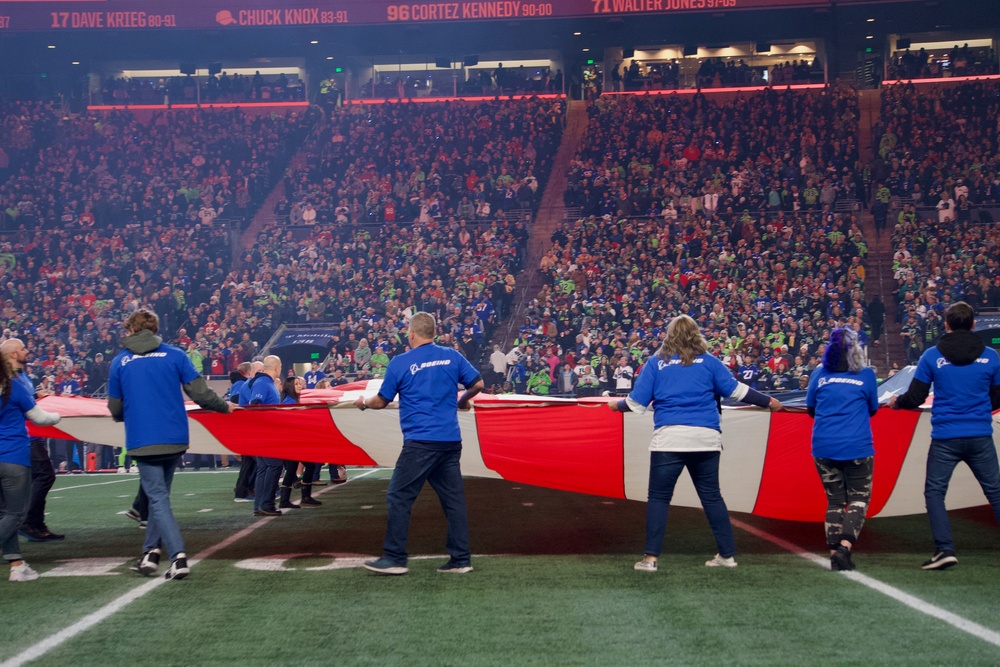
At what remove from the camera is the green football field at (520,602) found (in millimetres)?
4195

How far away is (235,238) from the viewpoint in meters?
27.8

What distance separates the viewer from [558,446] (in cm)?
720

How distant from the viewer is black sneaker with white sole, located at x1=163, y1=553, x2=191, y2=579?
5969 millimetres

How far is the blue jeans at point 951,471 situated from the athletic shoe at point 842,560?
586mm

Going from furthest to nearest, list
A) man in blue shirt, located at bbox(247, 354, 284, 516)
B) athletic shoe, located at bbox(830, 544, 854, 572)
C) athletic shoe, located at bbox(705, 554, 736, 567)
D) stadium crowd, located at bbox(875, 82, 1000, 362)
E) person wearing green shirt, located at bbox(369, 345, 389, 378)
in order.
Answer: person wearing green shirt, located at bbox(369, 345, 389, 378) → stadium crowd, located at bbox(875, 82, 1000, 362) → man in blue shirt, located at bbox(247, 354, 284, 516) → athletic shoe, located at bbox(705, 554, 736, 567) → athletic shoe, located at bbox(830, 544, 854, 572)

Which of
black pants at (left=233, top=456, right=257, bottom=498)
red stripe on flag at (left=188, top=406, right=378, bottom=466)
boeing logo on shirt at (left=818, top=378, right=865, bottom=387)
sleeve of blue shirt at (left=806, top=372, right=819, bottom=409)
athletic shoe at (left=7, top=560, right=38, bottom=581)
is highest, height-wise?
boeing logo on shirt at (left=818, top=378, right=865, bottom=387)

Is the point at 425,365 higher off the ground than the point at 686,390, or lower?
higher

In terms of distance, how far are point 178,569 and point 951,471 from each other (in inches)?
185

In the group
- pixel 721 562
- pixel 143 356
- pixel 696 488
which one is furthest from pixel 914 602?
pixel 143 356

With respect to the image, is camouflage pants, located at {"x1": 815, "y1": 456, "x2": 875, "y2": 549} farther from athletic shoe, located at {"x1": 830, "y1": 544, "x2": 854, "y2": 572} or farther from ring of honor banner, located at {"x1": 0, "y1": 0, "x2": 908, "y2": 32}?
ring of honor banner, located at {"x1": 0, "y1": 0, "x2": 908, "y2": 32}

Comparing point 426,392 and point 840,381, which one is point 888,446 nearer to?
point 840,381

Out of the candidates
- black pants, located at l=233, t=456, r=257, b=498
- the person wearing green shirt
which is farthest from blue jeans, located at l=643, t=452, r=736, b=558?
the person wearing green shirt

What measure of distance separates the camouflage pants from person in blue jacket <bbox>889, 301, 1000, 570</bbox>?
444mm

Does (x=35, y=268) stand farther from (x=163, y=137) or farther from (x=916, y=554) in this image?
(x=916, y=554)
